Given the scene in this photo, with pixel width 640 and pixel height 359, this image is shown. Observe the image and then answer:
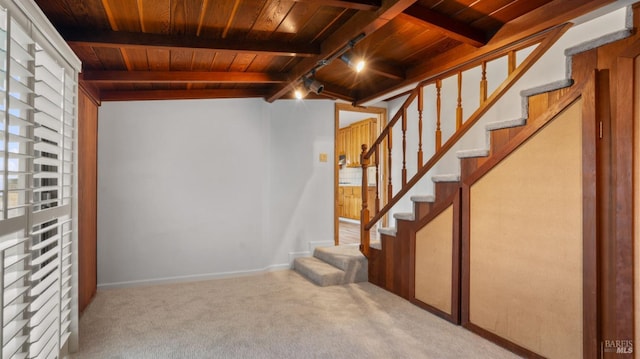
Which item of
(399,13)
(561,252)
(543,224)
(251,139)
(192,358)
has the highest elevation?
(399,13)

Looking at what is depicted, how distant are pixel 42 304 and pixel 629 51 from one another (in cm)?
329

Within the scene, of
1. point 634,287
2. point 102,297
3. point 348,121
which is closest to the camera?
point 634,287

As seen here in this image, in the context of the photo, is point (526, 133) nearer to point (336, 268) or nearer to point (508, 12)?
point (508, 12)

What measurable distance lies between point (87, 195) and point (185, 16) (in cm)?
201

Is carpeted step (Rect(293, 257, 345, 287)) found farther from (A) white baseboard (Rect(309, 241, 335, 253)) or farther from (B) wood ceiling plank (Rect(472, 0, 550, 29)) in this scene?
(B) wood ceiling plank (Rect(472, 0, 550, 29))

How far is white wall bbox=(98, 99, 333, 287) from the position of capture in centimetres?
388

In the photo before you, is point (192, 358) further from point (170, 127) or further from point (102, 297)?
point (170, 127)

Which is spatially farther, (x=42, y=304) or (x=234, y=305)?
(x=234, y=305)

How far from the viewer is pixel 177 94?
13.1 feet

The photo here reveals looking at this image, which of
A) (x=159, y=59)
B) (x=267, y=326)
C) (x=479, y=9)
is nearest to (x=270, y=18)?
(x=159, y=59)

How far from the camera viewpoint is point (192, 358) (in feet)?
7.64

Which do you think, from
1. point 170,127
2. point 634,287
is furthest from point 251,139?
point 634,287

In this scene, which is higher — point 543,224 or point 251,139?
point 251,139

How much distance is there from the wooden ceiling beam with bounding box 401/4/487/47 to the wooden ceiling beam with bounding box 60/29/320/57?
2.91 ft
